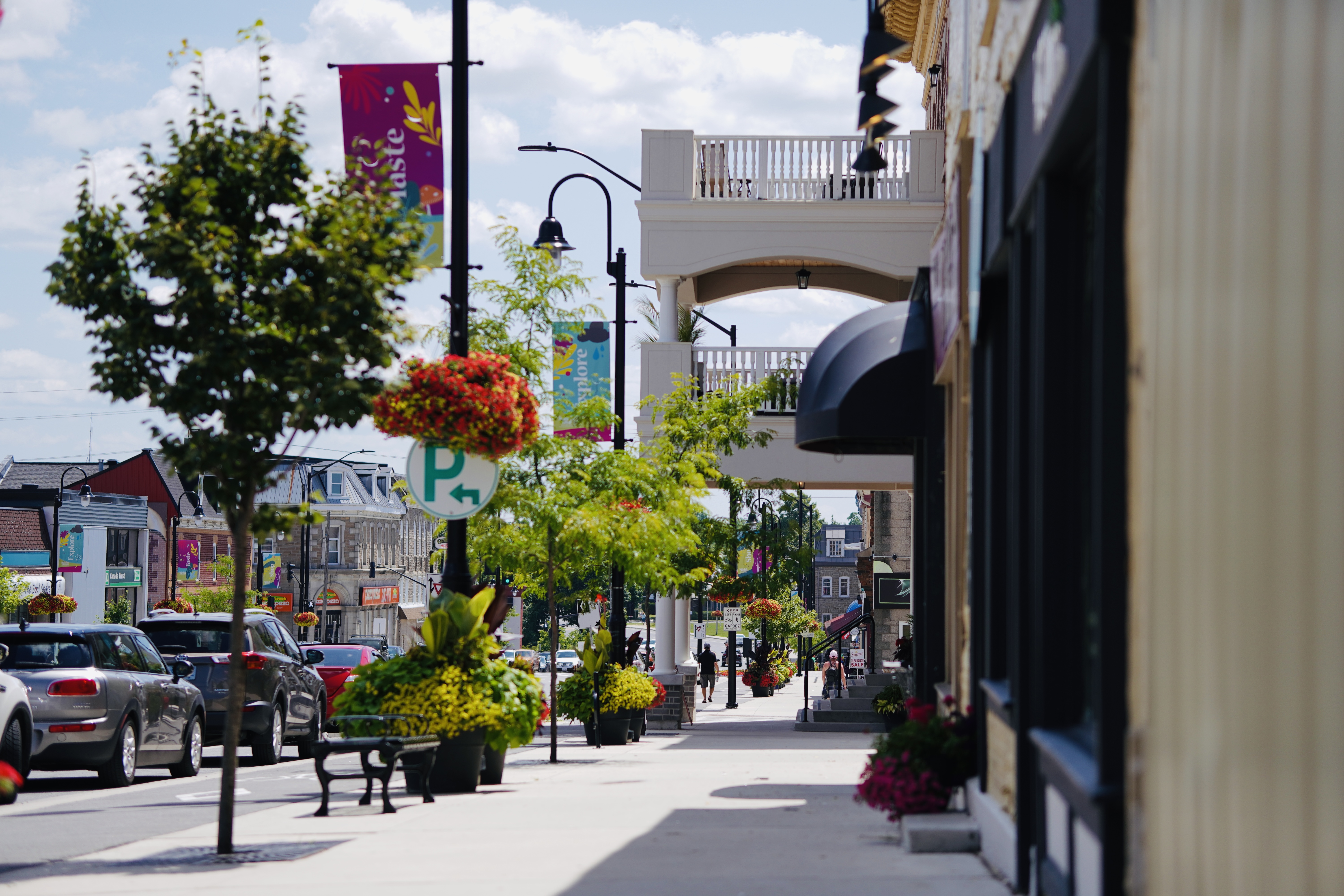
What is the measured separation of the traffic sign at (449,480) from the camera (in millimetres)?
11430

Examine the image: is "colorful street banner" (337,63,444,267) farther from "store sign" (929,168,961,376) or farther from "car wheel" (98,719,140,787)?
"car wheel" (98,719,140,787)

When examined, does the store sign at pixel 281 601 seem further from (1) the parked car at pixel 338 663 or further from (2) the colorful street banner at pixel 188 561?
(1) the parked car at pixel 338 663

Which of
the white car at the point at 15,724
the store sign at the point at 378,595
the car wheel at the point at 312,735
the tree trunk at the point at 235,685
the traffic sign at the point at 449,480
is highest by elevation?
the traffic sign at the point at 449,480

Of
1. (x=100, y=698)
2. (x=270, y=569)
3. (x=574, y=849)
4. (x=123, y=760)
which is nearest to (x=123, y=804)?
(x=100, y=698)

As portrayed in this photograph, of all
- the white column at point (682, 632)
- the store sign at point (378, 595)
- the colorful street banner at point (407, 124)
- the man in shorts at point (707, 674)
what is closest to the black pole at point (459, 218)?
the colorful street banner at point (407, 124)

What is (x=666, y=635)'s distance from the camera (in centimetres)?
2634

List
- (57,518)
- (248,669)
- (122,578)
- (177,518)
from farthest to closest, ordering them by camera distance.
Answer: (177,518), (122,578), (57,518), (248,669)

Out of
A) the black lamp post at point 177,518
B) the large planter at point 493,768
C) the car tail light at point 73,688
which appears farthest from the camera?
the black lamp post at point 177,518

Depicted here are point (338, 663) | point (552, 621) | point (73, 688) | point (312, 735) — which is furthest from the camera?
point (338, 663)

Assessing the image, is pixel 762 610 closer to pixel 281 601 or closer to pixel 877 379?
pixel 877 379

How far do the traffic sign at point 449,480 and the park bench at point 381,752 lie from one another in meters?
1.74

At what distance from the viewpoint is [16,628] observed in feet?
49.9

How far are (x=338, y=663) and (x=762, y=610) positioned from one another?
1446 centimetres

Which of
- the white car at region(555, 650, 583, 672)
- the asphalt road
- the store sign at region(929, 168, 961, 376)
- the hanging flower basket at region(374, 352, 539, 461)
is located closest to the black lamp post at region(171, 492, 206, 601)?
the white car at region(555, 650, 583, 672)
